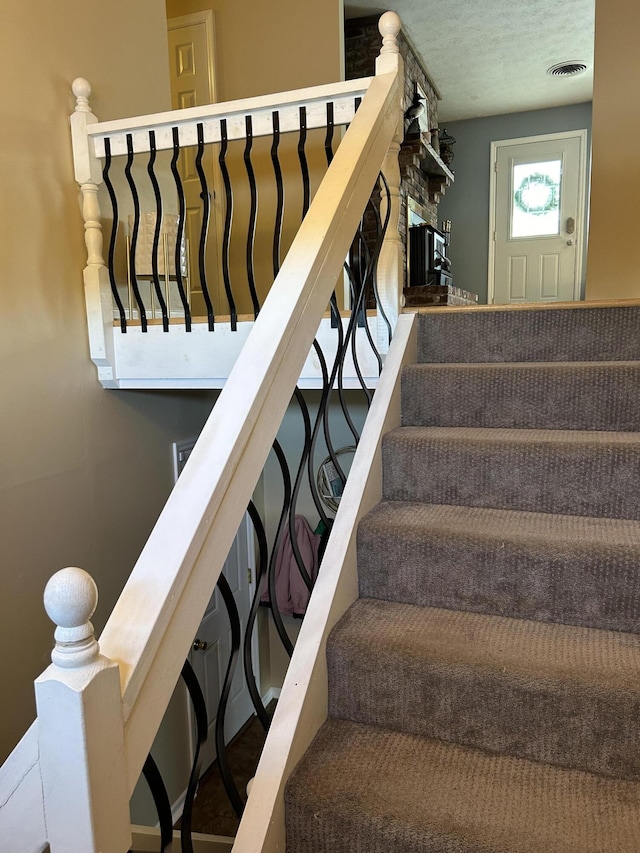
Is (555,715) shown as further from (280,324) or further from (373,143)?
(373,143)

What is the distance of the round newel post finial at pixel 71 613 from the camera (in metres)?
0.61

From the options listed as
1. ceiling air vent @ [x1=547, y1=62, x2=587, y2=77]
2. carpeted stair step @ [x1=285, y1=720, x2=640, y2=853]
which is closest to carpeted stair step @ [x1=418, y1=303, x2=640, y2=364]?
carpeted stair step @ [x1=285, y1=720, x2=640, y2=853]

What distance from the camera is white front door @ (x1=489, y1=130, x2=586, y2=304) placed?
6.41 m

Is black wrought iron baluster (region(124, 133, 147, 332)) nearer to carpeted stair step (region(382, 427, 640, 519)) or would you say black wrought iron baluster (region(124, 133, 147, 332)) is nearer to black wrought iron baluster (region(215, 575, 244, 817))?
carpeted stair step (region(382, 427, 640, 519))

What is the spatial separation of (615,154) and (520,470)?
8.14 ft

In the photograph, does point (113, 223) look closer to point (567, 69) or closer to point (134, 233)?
point (134, 233)

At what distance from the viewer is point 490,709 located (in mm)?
1159

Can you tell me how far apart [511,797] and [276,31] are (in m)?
4.02

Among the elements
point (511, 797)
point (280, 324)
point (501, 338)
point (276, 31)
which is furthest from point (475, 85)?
point (511, 797)

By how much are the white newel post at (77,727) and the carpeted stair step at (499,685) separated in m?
0.67

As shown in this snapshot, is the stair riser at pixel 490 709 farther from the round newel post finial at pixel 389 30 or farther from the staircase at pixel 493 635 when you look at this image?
the round newel post finial at pixel 389 30

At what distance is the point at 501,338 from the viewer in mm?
2021

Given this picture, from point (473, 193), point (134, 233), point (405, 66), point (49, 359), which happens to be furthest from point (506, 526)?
point (473, 193)

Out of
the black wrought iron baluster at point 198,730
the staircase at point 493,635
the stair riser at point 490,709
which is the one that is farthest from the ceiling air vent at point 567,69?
the black wrought iron baluster at point 198,730
